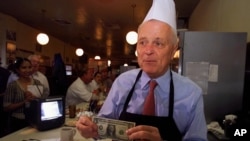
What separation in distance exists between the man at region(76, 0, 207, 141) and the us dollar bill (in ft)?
0.11

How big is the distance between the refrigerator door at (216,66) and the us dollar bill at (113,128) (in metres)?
1.59

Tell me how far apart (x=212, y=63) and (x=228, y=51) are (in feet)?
0.59

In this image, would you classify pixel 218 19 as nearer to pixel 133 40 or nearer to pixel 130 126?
pixel 133 40

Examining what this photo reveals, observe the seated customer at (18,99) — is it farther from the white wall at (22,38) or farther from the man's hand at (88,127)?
the white wall at (22,38)

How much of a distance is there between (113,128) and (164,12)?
57cm

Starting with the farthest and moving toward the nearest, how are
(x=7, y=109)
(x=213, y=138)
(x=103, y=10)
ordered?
1. (x=103, y=10)
2. (x=7, y=109)
3. (x=213, y=138)

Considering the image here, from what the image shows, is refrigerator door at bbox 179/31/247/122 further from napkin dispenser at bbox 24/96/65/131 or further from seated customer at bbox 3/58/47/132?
seated customer at bbox 3/58/47/132

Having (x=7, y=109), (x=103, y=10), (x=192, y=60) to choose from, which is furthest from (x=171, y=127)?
(x=103, y=10)

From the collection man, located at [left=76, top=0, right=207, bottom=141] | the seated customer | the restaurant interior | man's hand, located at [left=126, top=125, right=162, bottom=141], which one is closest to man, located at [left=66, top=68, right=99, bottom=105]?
the restaurant interior

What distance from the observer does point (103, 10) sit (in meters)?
6.14

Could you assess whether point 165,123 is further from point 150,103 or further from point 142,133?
point 142,133

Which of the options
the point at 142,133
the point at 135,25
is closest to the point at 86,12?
the point at 135,25

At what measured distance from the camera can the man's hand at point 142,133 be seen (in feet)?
3.08

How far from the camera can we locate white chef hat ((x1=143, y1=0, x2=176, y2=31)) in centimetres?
114
